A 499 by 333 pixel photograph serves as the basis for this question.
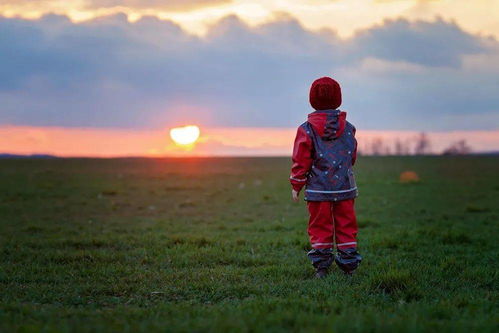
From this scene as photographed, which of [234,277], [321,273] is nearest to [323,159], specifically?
[321,273]

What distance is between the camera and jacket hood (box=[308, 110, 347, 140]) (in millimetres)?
6848

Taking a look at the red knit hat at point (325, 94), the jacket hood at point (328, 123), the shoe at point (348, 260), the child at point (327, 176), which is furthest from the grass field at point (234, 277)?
the red knit hat at point (325, 94)

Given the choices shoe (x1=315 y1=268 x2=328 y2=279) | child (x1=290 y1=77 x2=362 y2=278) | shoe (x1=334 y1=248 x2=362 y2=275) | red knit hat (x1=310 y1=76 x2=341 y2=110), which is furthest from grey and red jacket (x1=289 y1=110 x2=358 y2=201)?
shoe (x1=315 y1=268 x2=328 y2=279)

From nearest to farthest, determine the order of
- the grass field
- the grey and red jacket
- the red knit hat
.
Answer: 1. the grass field
2. the grey and red jacket
3. the red knit hat

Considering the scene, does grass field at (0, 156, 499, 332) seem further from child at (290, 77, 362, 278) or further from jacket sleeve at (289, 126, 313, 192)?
jacket sleeve at (289, 126, 313, 192)

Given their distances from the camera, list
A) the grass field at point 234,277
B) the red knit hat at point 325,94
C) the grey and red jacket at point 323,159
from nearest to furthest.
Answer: the grass field at point 234,277 < the grey and red jacket at point 323,159 < the red knit hat at point 325,94

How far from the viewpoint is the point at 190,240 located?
9.91 m

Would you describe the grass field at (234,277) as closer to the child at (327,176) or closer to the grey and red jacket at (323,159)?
the child at (327,176)

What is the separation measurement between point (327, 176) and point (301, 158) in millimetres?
415

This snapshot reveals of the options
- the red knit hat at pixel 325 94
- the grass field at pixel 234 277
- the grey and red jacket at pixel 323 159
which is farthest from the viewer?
the red knit hat at pixel 325 94

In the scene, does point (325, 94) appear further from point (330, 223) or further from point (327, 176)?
point (330, 223)

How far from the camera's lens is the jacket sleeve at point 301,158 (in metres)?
6.80

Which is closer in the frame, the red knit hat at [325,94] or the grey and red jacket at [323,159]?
the grey and red jacket at [323,159]

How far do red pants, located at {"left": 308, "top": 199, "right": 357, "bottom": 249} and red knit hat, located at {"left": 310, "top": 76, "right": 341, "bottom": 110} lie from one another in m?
1.32
